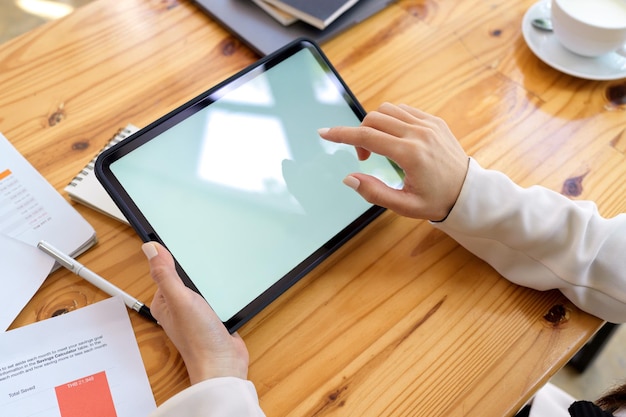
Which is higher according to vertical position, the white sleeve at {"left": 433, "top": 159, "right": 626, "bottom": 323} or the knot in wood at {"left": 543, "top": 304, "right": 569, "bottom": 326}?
the white sleeve at {"left": 433, "top": 159, "right": 626, "bottom": 323}

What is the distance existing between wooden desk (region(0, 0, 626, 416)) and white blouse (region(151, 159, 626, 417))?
27mm

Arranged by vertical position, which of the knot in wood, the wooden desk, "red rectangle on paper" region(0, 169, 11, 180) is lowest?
the knot in wood

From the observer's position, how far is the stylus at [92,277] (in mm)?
687

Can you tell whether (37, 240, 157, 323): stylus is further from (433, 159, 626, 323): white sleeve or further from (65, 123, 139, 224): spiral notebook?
(433, 159, 626, 323): white sleeve

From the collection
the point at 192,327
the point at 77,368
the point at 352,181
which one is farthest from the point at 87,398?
the point at 352,181

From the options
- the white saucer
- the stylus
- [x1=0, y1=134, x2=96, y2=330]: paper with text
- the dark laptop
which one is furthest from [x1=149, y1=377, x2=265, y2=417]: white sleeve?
the white saucer

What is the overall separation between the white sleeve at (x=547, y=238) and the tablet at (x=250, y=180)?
0.11 m

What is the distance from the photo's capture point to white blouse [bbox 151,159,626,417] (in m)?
0.68

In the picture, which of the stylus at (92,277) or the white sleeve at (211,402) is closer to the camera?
the white sleeve at (211,402)

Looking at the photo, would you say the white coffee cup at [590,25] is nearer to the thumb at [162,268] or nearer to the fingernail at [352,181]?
the fingernail at [352,181]

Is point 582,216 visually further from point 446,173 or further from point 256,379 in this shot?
point 256,379

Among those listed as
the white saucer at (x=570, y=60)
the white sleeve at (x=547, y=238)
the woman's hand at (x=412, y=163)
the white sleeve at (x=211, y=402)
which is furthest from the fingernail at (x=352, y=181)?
the white saucer at (x=570, y=60)

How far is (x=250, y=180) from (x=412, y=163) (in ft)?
0.62

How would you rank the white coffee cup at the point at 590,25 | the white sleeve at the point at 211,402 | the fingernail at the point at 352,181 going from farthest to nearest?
the white coffee cup at the point at 590,25 < the fingernail at the point at 352,181 < the white sleeve at the point at 211,402
